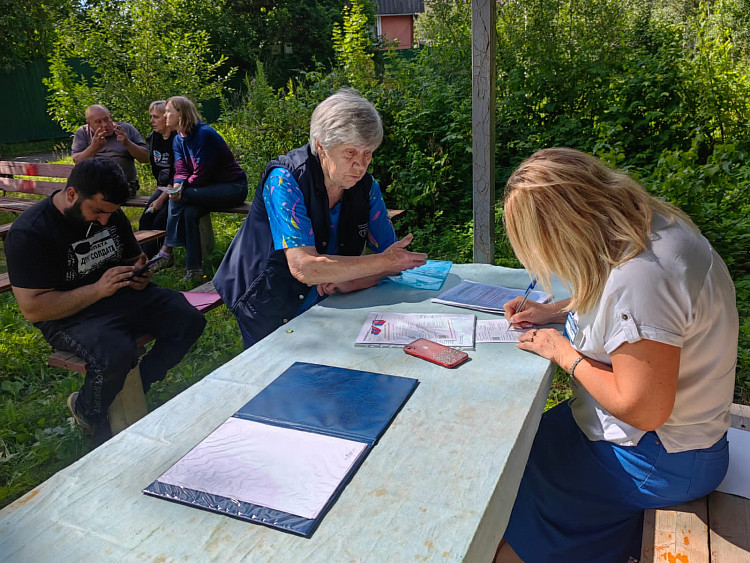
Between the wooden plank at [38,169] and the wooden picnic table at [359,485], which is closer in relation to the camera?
the wooden picnic table at [359,485]

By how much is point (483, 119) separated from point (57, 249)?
246 cm

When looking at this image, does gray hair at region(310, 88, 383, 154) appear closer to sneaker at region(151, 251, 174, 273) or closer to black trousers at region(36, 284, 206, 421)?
black trousers at region(36, 284, 206, 421)

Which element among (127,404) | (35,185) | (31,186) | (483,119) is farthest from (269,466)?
(31,186)

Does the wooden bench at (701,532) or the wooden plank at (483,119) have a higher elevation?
the wooden plank at (483,119)

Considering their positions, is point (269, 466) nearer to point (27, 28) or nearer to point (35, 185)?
point (35, 185)

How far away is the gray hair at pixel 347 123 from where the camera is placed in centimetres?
221

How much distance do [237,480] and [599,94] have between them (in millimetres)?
5616

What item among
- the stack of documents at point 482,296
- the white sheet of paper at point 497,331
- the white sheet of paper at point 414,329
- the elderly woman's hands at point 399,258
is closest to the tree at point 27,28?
the elderly woman's hands at point 399,258

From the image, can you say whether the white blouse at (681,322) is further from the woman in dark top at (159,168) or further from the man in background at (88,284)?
the woman in dark top at (159,168)

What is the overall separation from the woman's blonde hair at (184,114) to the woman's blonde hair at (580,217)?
439 cm

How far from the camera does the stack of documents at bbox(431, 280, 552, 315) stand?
2197 millimetres

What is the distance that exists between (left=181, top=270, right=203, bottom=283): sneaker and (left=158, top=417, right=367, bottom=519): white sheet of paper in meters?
4.02

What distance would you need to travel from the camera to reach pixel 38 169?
627cm

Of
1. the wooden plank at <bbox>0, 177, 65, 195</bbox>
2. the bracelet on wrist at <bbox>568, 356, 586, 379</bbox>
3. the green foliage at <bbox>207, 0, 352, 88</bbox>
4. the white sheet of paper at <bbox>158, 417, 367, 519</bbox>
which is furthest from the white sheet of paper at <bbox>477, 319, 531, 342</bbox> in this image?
the green foliage at <bbox>207, 0, 352, 88</bbox>
